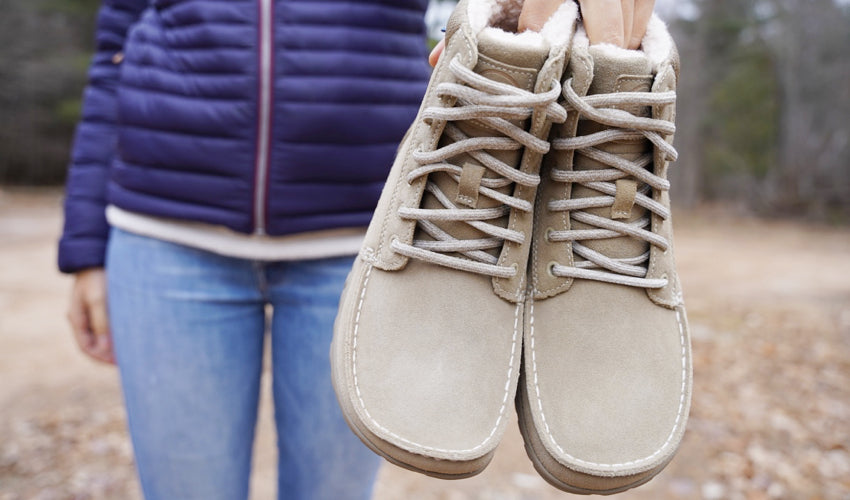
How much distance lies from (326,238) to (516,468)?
2429 millimetres

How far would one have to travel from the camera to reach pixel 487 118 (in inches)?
31.3

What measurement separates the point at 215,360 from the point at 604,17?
0.89 metres

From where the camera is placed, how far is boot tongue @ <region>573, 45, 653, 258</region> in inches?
30.3

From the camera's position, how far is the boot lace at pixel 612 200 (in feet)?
2.65

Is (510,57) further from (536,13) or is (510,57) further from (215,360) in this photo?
Result: (215,360)

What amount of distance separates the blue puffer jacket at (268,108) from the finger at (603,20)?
504 mm

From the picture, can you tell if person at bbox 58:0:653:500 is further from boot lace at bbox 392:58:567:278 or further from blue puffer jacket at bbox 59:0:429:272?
boot lace at bbox 392:58:567:278

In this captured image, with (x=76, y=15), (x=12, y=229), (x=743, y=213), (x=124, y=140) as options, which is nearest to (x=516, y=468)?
(x=124, y=140)

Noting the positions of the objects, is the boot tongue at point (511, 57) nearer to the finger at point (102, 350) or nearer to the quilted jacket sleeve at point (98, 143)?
the quilted jacket sleeve at point (98, 143)

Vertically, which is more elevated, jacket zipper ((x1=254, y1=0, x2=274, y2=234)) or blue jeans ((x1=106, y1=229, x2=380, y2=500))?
jacket zipper ((x1=254, y1=0, x2=274, y2=234))

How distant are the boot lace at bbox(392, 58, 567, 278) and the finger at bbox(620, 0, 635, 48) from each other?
135 millimetres

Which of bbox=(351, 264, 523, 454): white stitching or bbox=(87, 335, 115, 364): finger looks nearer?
bbox=(351, 264, 523, 454): white stitching

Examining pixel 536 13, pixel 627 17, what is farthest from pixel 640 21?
pixel 536 13

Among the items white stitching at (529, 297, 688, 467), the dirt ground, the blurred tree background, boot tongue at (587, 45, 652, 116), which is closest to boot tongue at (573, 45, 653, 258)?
boot tongue at (587, 45, 652, 116)
